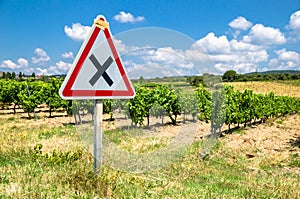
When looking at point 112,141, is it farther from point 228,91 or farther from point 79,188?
point 228,91

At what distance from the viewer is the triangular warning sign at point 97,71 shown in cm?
293

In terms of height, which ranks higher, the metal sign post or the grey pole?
the metal sign post

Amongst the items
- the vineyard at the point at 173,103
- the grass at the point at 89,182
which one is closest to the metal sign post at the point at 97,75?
the grass at the point at 89,182

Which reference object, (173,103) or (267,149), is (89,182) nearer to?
(267,149)

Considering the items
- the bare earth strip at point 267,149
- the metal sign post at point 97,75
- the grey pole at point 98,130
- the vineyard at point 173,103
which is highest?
the metal sign post at point 97,75

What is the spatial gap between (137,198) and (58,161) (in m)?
1.90

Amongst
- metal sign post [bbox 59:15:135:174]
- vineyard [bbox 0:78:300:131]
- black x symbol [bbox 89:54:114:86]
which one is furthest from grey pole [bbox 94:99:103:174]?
vineyard [bbox 0:78:300:131]

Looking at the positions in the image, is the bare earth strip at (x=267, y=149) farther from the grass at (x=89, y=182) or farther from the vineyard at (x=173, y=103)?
the grass at (x=89, y=182)

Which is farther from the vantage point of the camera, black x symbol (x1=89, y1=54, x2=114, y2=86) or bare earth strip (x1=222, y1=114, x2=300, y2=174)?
bare earth strip (x1=222, y1=114, x2=300, y2=174)

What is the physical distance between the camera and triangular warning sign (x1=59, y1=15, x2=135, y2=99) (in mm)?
2930

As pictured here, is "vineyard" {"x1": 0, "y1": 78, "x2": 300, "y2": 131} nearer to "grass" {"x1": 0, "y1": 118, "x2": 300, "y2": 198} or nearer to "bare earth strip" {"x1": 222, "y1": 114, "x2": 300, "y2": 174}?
"bare earth strip" {"x1": 222, "y1": 114, "x2": 300, "y2": 174}

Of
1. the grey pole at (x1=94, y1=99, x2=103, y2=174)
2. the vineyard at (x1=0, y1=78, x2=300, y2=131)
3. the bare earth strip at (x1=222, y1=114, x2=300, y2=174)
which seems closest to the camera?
the grey pole at (x1=94, y1=99, x2=103, y2=174)

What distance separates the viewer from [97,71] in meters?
3.05

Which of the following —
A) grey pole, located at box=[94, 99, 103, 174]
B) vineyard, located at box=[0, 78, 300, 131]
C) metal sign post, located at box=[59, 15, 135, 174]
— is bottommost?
vineyard, located at box=[0, 78, 300, 131]
